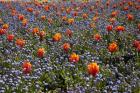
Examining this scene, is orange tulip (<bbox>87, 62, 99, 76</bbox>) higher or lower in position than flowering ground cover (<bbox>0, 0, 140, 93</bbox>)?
higher

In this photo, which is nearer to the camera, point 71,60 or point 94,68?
point 94,68

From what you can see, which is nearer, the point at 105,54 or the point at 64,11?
A: the point at 105,54

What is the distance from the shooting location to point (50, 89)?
7859mm

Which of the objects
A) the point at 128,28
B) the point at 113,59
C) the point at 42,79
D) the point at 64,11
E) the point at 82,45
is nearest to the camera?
the point at 42,79

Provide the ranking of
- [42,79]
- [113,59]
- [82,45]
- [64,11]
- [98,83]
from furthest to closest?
[64,11] < [82,45] < [113,59] < [42,79] < [98,83]

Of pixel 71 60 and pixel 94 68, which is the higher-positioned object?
pixel 94 68

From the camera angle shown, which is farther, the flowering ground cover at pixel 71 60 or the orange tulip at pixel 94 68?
the flowering ground cover at pixel 71 60

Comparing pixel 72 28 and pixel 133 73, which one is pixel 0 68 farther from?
pixel 72 28

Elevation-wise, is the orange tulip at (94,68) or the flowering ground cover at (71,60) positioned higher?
the orange tulip at (94,68)

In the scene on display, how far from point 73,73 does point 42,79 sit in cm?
68

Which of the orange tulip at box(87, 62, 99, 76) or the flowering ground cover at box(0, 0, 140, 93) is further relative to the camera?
the flowering ground cover at box(0, 0, 140, 93)

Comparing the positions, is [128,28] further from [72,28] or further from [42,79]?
[42,79]

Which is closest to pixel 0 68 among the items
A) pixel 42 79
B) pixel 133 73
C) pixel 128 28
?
pixel 42 79

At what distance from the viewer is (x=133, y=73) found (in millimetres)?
7812
